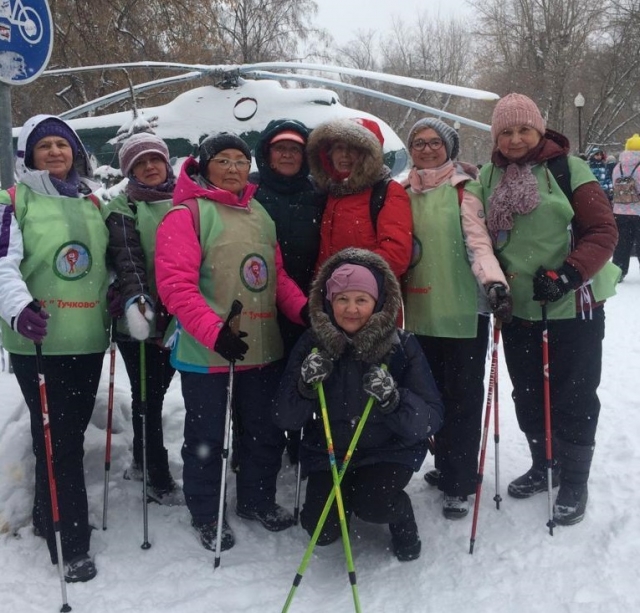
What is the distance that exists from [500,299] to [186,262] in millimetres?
1531

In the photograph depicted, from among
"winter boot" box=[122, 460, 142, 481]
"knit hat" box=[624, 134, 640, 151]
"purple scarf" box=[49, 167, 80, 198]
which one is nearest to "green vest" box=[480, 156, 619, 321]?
"purple scarf" box=[49, 167, 80, 198]

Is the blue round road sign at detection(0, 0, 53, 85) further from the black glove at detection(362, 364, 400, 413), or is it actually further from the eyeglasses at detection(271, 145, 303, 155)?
the black glove at detection(362, 364, 400, 413)

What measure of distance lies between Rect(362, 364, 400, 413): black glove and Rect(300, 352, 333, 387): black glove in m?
0.19

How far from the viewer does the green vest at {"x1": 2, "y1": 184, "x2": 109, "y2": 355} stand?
2688mm

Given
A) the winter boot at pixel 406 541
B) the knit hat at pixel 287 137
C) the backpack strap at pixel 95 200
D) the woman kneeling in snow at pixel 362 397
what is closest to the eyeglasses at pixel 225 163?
the knit hat at pixel 287 137

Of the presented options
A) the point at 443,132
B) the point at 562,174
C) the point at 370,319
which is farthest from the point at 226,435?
the point at 562,174

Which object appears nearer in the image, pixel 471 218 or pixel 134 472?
pixel 471 218

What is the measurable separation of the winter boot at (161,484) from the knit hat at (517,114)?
270 centimetres

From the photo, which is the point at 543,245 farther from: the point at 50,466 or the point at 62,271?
the point at 50,466

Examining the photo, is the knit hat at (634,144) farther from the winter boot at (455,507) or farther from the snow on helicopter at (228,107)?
the winter boot at (455,507)

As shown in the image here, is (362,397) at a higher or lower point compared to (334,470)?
higher

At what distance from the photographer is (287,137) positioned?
327cm

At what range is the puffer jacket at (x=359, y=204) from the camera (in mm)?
3080

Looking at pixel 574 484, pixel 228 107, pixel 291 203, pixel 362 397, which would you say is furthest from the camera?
pixel 228 107
